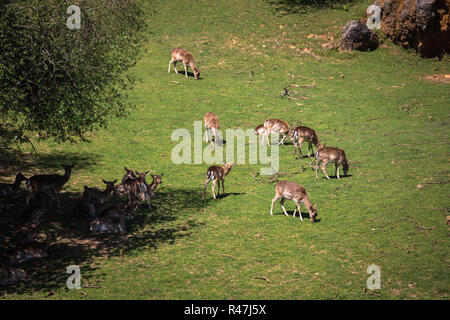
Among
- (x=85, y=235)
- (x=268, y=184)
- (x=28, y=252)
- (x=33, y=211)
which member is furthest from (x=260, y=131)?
(x=28, y=252)

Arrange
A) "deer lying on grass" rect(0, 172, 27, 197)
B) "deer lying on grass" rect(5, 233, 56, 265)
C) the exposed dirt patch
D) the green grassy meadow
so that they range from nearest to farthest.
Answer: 1. the green grassy meadow
2. "deer lying on grass" rect(5, 233, 56, 265)
3. "deer lying on grass" rect(0, 172, 27, 197)
4. the exposed dirt patch

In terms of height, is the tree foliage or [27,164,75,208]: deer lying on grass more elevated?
the tree foliage

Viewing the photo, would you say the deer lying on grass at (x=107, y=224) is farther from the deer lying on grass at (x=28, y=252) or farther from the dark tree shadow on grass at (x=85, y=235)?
the deer lying on grass at (x=28, y=252)

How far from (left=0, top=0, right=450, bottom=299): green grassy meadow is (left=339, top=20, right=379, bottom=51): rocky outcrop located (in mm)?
759

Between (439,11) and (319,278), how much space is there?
25.7 m

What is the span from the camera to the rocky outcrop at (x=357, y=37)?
33.6 m

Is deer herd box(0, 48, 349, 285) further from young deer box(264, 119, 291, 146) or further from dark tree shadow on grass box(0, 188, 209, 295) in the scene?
young deer box(264, 119, 291, 146)

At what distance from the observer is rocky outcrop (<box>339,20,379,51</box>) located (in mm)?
33594

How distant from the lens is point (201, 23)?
3719 cm

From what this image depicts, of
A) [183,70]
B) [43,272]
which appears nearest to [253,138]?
[183,70]

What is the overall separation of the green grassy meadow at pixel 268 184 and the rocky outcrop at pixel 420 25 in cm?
94

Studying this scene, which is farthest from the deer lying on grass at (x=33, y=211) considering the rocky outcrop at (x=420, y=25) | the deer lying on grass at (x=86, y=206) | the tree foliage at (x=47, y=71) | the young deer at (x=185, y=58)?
the rocky outcrop at (x=420, y=25)

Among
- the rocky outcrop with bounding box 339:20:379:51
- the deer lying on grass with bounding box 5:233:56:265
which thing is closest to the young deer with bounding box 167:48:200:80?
the rocky outcrop with bounding box 339:20:379:51

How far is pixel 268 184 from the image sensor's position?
18.7 metres
